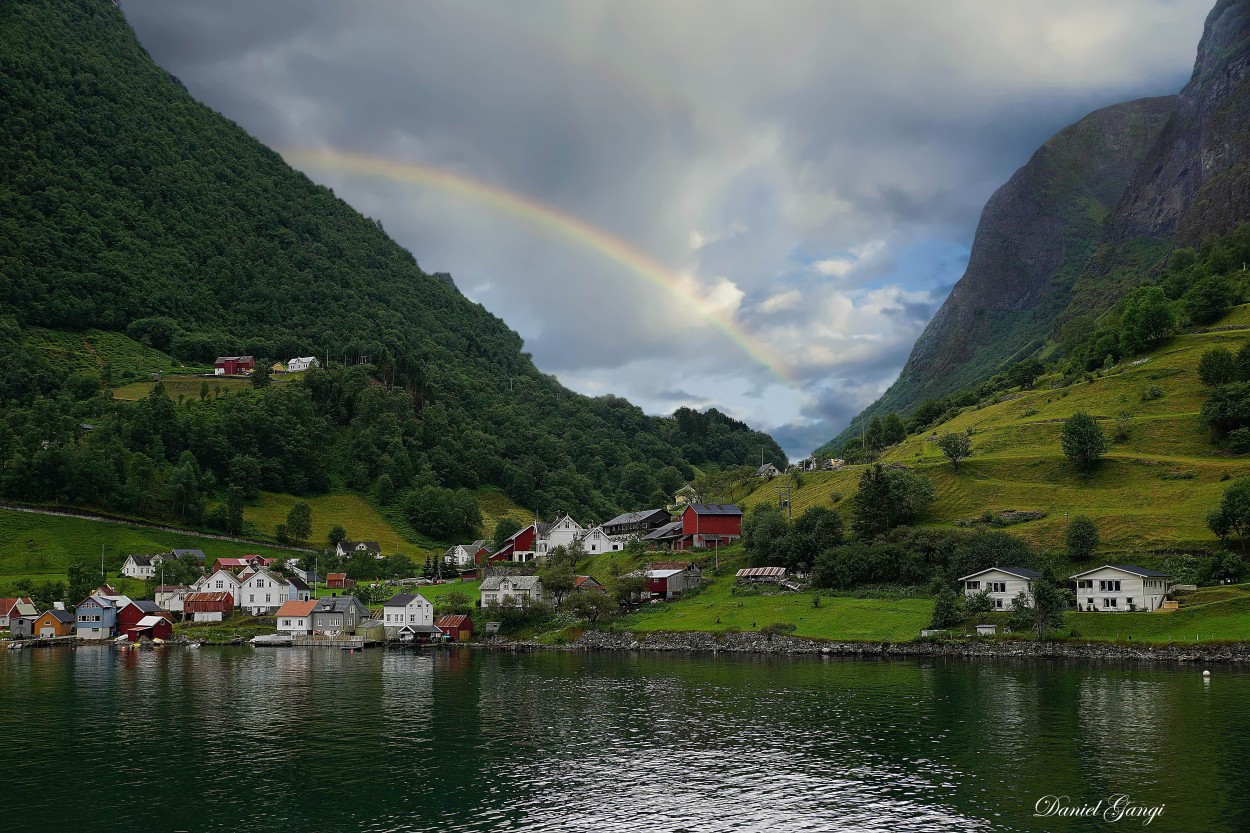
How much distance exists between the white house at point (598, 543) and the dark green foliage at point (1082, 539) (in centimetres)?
7609

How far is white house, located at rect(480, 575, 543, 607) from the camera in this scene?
12056 centimetres

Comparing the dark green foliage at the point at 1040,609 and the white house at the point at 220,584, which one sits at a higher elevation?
the white house at the point at 220,584

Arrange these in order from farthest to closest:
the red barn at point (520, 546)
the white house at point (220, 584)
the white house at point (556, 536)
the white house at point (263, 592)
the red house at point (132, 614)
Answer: the red barn at point (520, 546), the white house at point (556, 536), the white house at point (220, 584), the white house at point (263, 592), the red house at point (132, 614)

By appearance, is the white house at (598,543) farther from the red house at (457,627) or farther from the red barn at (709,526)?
the red house at (457,627)

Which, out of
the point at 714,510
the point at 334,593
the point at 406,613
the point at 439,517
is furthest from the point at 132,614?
the point at 714,510

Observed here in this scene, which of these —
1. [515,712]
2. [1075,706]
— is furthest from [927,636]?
[515,712]

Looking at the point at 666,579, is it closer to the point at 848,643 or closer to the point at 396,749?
the point at 848,643

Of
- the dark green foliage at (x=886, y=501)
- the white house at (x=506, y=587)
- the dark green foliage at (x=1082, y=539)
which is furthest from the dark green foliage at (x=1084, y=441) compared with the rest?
the white house at (x=506, y=587)

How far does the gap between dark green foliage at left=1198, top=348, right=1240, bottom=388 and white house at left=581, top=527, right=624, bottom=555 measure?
94.7 meters

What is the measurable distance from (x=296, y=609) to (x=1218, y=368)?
451 ft

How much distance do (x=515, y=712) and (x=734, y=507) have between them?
87.8 metres

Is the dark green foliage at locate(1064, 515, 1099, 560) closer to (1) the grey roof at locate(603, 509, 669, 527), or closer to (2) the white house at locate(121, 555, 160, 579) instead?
(1) the grey roof at locate(603, 509, 669, 527)

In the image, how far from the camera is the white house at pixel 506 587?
121 m

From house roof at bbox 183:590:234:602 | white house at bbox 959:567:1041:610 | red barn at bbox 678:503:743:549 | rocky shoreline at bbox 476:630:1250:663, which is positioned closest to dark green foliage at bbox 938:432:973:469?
red barn at bbox 678:503:743:549
